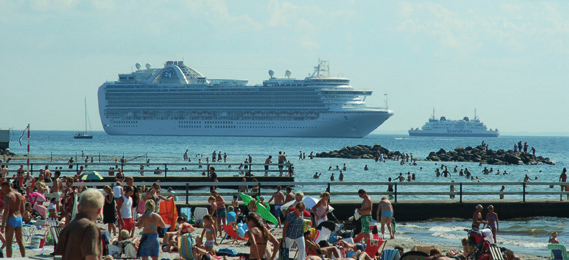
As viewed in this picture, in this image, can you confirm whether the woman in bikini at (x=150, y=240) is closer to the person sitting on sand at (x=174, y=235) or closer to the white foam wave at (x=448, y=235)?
the person sitting on sand at (x=174, y=235)

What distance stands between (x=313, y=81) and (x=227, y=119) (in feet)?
56.6

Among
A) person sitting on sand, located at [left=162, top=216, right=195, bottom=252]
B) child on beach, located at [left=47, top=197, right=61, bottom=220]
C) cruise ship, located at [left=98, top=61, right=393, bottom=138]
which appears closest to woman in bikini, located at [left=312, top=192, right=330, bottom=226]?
person sitting on sand, located at [left=162, top=216, right=195, bottom=252]

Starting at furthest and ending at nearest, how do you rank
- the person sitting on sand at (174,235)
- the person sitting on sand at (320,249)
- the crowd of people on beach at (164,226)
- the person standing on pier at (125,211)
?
the person standing on pier at (125,211) < the person sitting on sand at (174,235) < the person sitting on sand at (320,249) < the crowd of people on beach at (164,226)

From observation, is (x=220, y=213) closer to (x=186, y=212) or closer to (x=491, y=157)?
(x=186, y=212)

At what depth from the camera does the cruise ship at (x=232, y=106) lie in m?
121

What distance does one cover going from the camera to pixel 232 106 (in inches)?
5059

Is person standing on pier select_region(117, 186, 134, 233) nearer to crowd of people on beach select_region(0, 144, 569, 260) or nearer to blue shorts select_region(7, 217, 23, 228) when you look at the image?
crowd of people on beach select_region(0, 144, 569, 260)

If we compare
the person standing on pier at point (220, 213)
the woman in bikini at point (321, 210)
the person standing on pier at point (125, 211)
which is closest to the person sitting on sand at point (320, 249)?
the woman in bikini at point (321, 210)


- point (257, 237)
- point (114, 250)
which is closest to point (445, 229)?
point (114, 250)

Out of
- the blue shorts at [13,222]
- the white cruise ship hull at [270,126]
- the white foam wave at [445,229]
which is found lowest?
the white foam wave at [445,229]

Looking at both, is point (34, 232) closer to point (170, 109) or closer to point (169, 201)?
point (169, 201)

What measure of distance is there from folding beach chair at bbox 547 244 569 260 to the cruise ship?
109 m

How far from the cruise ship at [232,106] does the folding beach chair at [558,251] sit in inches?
4308

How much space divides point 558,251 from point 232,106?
391ft
